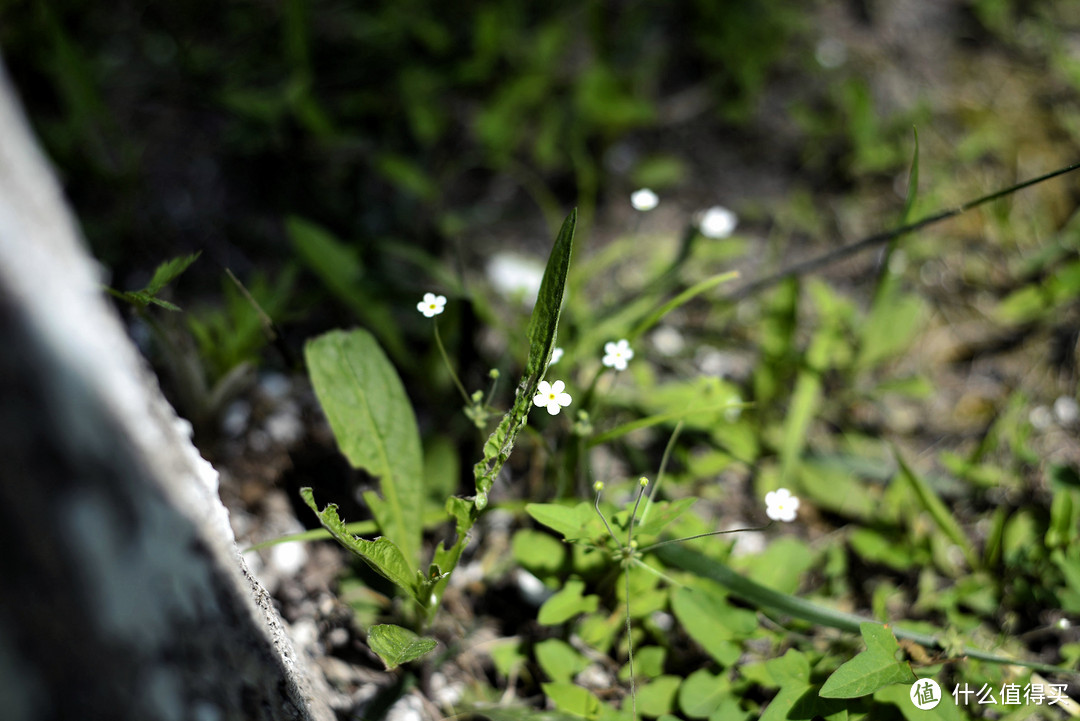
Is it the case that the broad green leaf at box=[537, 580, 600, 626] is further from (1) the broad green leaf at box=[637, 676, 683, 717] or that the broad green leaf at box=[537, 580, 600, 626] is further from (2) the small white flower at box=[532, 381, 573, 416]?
(2) the small white flower at box=[532, 381, 573, 416]

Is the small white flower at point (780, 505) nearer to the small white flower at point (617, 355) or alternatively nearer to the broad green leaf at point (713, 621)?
the broad green leaf at point (713, 621)

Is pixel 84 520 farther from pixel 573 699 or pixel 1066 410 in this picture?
pixel 1066 410

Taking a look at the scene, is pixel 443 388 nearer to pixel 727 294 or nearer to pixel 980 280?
pixel 727 294

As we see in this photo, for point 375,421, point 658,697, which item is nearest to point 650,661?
point 658,697

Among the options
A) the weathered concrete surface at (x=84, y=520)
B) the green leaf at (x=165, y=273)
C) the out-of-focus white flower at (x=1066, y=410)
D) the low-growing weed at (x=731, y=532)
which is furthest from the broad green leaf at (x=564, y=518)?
the out-of-focus white flower at (x=1066, y=410)

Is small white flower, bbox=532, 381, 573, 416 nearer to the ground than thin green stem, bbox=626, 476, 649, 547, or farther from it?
farther from it

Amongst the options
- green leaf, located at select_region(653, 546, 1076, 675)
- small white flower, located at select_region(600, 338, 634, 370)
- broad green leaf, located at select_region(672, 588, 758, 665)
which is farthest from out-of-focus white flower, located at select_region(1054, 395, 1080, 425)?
small white flower, located at select_region(600, 338, 634, 370)

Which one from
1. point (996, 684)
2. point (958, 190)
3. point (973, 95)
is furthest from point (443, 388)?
point (973, 95)
